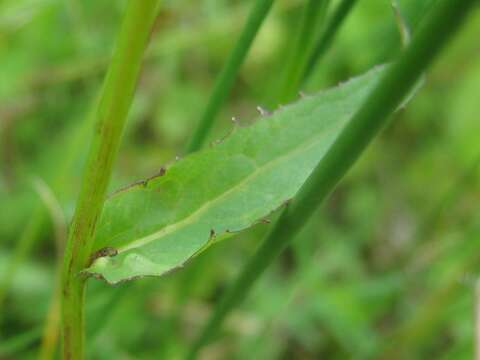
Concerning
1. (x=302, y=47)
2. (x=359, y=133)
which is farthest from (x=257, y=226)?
(x=359, y=133)

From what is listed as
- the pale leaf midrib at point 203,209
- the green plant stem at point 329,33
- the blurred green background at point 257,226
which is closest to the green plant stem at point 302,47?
the green plant stem at point 329,33

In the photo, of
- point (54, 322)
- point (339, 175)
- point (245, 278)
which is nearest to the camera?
point (339, 175)

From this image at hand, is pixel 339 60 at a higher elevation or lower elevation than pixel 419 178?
higher

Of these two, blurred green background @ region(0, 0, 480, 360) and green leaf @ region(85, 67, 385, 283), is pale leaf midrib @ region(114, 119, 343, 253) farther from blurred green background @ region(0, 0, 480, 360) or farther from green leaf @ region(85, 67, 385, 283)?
blurred green background @ region(0, 0, 480, 360)

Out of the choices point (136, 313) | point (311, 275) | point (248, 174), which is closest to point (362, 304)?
point (311, 275)

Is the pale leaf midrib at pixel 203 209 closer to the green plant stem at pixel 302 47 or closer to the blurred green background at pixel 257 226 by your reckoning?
the green plant stem at pixel 302 47

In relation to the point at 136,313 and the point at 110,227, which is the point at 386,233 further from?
the point at 110,227

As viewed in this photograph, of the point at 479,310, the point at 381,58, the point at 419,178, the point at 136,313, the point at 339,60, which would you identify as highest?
the point at 339,60
